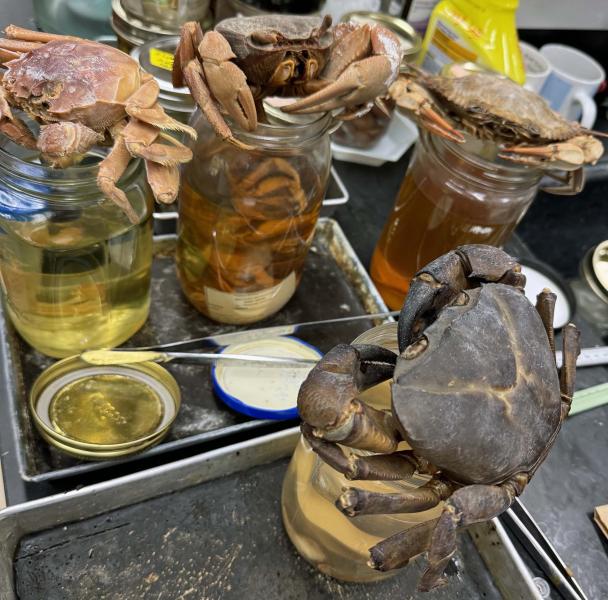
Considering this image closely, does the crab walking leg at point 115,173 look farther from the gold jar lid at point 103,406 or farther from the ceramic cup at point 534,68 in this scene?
the ceramic cup at point 534,68

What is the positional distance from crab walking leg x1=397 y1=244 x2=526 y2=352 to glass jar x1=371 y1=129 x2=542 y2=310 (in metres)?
0.20

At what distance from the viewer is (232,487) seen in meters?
0.57

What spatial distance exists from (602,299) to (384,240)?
0.38 meters

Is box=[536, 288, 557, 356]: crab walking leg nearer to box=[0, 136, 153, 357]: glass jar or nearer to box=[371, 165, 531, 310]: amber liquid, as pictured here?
box=[371, 165, 531, 310]: amber liquid

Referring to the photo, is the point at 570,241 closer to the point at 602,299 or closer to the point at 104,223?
the point at 602,299

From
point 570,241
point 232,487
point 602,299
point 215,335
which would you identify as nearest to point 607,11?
point 570,241

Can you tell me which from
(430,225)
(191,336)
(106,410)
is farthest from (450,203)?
(106,410)

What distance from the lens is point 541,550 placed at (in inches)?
22.1

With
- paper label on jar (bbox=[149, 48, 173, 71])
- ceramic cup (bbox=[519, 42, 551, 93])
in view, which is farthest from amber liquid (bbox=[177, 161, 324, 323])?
ceramic cup (bbox=[519, 42, 551, 93])

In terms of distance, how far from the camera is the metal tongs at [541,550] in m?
0.55

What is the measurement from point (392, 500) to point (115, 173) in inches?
12.4

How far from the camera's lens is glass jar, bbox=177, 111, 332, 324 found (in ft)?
1.89

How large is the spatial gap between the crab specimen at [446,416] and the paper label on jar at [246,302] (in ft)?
0.84

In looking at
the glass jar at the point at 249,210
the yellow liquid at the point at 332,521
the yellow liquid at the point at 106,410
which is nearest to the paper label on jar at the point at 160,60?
the glass jar at the point at 249,210
